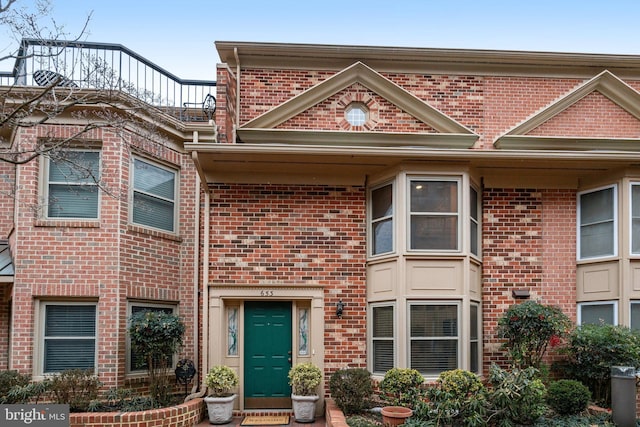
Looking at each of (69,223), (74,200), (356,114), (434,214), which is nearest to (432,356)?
(434,214)

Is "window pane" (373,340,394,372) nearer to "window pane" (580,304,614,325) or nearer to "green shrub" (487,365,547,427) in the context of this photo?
"green shrub" (487,365,547,427)

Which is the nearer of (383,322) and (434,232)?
(434,232)

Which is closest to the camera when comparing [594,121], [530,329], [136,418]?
[136,418]

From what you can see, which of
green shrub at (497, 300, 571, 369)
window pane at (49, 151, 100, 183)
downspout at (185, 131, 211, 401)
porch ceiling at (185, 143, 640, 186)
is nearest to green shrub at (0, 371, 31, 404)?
downspout at (185, 131, 211, 401)

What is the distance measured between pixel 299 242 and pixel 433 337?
9.64 ft

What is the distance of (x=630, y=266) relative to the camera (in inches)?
381

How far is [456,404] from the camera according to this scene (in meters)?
7.96

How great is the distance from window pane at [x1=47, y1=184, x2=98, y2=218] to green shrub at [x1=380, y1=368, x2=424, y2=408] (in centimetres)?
575

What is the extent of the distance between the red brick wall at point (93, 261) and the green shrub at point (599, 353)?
7.62m

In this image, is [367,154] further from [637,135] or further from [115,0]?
[637,135]

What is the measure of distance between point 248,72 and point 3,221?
554cm

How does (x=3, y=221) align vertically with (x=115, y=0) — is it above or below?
below

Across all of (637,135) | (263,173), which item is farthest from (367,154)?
→ (637,135)

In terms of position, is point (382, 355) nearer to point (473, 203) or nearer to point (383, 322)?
point (383, 322)
